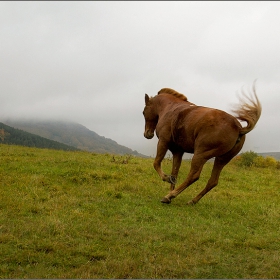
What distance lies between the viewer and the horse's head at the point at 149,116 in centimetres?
1028

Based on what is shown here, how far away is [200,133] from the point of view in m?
7.79

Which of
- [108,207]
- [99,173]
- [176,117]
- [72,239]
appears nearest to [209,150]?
[176,117]

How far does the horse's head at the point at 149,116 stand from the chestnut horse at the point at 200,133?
787 millimetres

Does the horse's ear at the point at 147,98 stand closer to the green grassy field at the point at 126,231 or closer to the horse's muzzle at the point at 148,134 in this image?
the horse's muzzle at the point at 148,134

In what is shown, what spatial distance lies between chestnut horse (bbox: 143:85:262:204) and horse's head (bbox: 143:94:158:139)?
2.58 feet

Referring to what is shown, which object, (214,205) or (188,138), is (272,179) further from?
(188,138)

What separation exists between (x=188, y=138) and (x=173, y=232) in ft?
9.65

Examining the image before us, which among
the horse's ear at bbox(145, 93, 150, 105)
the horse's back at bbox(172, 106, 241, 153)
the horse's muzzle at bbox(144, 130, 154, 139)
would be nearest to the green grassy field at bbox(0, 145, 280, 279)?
the horse's muzzle at bbox(144, 130, 154, 139)

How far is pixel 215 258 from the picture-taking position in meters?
4.95

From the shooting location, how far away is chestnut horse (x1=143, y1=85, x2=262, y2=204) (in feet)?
24.9

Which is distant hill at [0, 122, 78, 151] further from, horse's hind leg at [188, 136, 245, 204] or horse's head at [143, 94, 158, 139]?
horse's hind leg at [188, 136, 245, 204]

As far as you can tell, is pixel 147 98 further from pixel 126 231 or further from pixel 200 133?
pixel 126 231

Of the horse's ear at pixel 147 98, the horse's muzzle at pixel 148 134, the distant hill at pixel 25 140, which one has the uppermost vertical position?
the horse's ear at pixel 147 98

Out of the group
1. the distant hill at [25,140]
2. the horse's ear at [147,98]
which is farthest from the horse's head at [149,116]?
the distant hill at [25,140]
